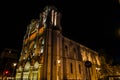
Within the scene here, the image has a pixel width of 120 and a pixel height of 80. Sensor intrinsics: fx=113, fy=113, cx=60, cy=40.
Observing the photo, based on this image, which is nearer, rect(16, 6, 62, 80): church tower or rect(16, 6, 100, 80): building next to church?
rect(16, 6, 62, 80): church tower

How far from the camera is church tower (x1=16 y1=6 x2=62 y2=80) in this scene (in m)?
23.8

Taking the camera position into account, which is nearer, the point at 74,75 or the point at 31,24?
the point at 74,75

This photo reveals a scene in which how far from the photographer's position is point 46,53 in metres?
24.9

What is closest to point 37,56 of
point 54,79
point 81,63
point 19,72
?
point 54,79

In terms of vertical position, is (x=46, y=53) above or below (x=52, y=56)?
above

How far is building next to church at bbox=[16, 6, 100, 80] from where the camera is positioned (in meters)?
24.3

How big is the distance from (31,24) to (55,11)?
1080cm

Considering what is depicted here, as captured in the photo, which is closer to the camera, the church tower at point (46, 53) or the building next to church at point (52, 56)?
the church tower at point (46, 53)

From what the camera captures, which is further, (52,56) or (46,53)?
(52,56)

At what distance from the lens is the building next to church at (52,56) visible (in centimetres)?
2430

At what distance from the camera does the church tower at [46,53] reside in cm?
2380

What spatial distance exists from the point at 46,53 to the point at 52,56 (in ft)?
4.89

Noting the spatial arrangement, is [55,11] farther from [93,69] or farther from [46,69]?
[93,69]

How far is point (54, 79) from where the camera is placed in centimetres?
2288
